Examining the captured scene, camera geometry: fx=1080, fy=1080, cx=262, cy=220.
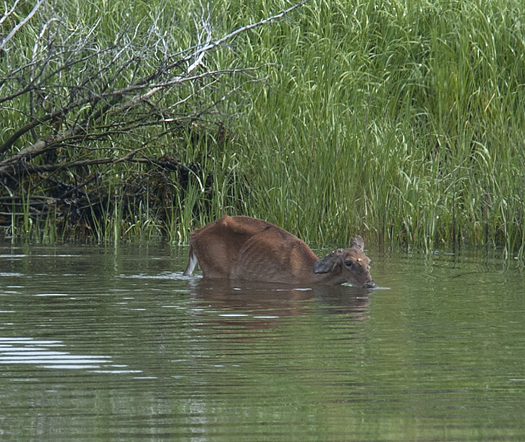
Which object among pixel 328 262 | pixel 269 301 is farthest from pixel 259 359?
pixel 328 262

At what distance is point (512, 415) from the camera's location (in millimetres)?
3850

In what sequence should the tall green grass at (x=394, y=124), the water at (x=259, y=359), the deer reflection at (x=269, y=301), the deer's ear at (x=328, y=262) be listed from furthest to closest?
the tall green grass at (x=394, y=124), the deer's ear at (x=328, y=262), the deer reflection at (x=269, y=301), the water at (x=259, y=359)

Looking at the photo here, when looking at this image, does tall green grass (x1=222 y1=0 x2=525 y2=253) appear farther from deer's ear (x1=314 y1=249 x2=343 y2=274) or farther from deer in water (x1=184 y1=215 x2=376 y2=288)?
deer's ear (x1=314 y1=249 x2=343 y2=274)

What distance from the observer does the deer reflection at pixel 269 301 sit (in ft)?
21.7

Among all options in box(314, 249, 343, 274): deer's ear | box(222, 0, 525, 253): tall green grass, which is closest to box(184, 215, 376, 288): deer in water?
box(314, 249, 343, 274): deer's ear

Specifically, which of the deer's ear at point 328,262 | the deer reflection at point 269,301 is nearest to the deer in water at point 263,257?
the deer's ear at point 328,262

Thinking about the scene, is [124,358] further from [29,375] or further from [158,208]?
[158,208]

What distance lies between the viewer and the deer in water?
8.25 meters

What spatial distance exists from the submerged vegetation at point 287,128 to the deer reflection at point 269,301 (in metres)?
2.91

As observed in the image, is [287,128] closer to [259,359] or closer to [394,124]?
[394,124]

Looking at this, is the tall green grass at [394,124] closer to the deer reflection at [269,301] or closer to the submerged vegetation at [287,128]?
the submerged vegetation at [287,128]

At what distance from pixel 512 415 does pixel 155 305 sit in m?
3.60

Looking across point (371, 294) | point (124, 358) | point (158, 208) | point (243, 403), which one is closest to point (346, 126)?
point (158, 208)

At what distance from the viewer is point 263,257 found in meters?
8.72
